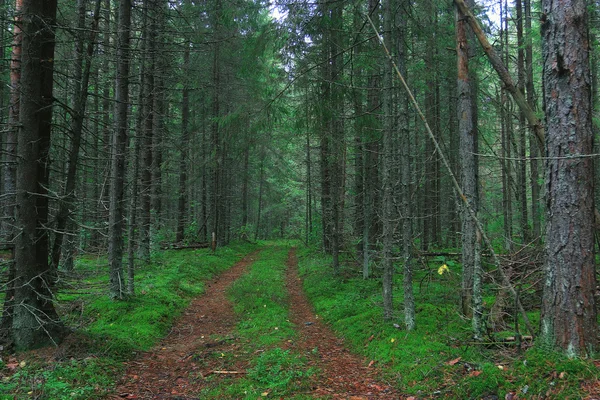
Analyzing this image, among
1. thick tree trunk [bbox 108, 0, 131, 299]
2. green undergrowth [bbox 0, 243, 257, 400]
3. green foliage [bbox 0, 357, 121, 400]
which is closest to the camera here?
green foliage [bbox 0, 357, 121, 400]

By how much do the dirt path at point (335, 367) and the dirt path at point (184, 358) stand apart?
1.54 meters

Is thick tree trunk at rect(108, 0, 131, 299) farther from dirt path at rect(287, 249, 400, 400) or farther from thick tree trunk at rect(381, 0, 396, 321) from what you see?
thick tree trunk at rect(381, 0, 396, 321)

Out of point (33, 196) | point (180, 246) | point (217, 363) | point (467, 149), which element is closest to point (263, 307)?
point (217, 363)

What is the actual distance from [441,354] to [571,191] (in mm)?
2944

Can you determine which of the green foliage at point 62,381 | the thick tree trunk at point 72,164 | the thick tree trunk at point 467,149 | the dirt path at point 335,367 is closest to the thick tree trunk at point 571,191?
the thick tree trunk at point 467,149

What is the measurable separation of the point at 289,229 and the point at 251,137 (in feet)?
116

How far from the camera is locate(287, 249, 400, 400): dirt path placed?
4.57 metres

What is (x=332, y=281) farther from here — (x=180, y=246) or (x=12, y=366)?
(x=180, y=246)

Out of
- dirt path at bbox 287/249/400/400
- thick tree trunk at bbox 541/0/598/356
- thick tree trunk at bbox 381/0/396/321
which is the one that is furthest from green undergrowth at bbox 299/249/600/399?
thick tree trunk at bbox 381/0/396/321

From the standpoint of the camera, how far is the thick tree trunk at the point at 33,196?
4957 millimetres

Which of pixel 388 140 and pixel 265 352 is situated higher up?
pixel 388 140

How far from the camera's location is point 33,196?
16.6 ft

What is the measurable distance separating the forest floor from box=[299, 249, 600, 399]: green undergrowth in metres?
0.34

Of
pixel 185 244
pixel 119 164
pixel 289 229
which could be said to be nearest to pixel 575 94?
pixel 119 164
